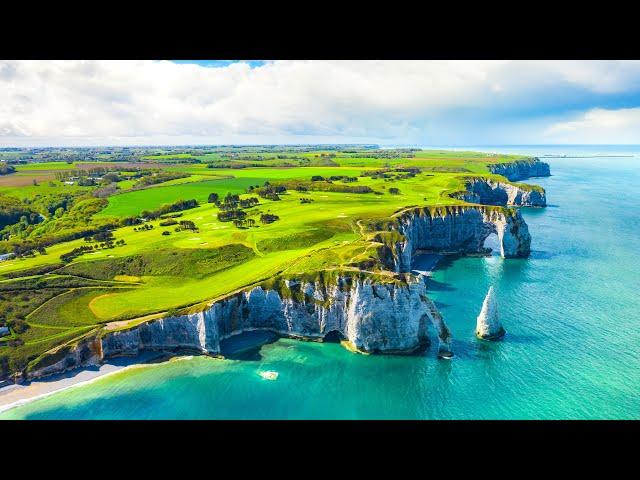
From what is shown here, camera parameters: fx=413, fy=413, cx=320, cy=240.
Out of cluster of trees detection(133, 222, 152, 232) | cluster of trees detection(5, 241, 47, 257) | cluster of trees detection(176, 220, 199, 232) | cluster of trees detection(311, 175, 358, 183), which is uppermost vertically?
cluster of trees detection(311, 175, 358, 183)

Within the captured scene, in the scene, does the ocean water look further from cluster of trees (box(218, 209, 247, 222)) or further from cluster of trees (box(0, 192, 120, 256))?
cluster of trees (box(0, 192, 120, 256))

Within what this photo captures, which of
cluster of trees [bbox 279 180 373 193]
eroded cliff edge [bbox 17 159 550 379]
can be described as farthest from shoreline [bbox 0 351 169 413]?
cluster of trees [bbox 279 180 373 193]

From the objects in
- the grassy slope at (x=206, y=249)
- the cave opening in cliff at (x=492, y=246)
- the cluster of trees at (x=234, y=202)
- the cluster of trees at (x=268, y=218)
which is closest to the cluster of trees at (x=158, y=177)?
the grassy slope at (x=206, y=249)

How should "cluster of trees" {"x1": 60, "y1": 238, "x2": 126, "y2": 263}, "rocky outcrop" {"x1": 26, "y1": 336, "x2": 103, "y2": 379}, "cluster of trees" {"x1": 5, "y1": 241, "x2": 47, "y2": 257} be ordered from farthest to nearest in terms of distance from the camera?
"cluster of trees" {"x1": 5, "y1": 241, "x2": 47, "y2": 257}, "cluster of trees" {"x1": 60, "y1": 238, "x2": 126, "y2": 263}, "rocky outcrop" {"x1": 26, "y1": 336, "x2": 103, "y2": 379}

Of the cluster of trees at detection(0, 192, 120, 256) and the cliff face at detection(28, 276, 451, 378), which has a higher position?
the cluster of trees at detection(0, 192, 120, 256)

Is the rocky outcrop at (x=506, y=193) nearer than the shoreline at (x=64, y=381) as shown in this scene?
No

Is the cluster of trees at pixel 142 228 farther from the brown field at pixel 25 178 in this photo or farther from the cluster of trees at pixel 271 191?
the brown field at pixel 25 178

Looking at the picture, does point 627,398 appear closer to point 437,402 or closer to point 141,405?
point 437,402
